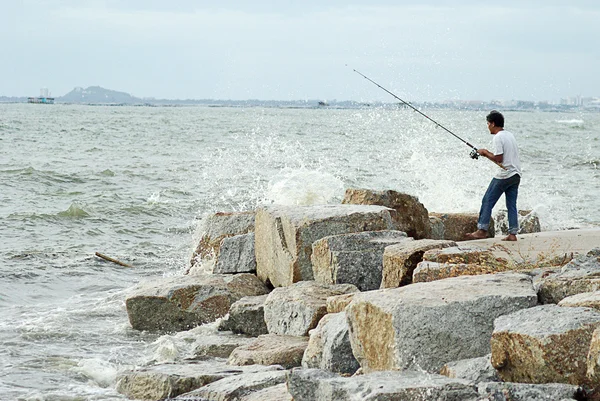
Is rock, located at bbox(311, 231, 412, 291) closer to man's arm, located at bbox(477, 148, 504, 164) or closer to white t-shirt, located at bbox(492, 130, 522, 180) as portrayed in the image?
man's arm, located at bbox(477, 148, 504, 164)

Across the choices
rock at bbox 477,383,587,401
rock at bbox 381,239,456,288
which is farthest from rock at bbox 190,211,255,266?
rock at bbox 477,383,587,401

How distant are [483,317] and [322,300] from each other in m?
2.14

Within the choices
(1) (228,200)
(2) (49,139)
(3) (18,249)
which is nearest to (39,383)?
(3) (18,249)

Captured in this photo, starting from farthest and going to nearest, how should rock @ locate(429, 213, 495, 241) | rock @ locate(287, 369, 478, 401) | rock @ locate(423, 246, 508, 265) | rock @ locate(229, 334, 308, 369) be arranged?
rock @ locate(429, 213, 495, 241) < rock @ locate(423, 246, 508, 265) < rock @ locate(229, 334, 308, 369) < rock @ locate(287, 369, 478, 401)

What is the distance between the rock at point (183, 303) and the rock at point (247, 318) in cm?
56

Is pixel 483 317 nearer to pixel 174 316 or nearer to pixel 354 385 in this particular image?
pixel 354 385

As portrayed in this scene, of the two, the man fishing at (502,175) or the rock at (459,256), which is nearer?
the rock at (459,256)

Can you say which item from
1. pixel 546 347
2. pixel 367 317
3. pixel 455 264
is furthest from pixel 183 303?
pixel 546 347

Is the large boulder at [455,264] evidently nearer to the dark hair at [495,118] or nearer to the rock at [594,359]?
the rock at [594,359]

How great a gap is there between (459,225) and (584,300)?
5.60m

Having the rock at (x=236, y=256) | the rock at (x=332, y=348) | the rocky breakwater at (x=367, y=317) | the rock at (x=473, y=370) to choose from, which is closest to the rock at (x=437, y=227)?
the rocky breakwater at (x=367, y=317)

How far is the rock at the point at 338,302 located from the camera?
6273 mm

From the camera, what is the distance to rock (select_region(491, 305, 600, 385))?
14.1 ft

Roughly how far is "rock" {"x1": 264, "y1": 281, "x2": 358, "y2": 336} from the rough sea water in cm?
94
